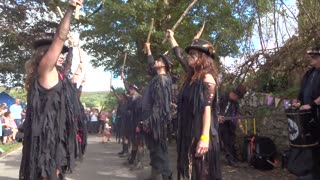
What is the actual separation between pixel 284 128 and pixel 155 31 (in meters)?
7.04

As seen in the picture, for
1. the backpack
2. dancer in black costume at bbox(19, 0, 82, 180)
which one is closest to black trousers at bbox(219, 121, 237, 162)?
the backpack

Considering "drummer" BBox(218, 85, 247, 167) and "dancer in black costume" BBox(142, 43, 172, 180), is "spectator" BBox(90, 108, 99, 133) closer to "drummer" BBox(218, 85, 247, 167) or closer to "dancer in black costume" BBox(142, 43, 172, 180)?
"drummer" BBox(218, 85, 247, 167)

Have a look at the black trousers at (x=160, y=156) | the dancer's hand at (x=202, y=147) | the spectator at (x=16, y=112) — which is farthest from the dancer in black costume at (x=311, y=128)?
the spectator at (x=16, y=112)

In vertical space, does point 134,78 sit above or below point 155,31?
below

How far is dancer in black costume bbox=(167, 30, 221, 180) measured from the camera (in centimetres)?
411

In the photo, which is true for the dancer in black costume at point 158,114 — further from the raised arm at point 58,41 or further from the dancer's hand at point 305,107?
the raised arm at point 58,41

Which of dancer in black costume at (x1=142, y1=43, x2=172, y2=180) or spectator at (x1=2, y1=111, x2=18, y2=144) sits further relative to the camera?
spectator at (x1=2, y1=111, x2=18, y2=144)

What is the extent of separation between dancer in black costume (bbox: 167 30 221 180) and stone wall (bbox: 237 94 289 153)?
4455mm

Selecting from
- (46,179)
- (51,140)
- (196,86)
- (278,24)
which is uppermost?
(278,24)

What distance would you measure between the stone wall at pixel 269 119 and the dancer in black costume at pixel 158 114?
2880 millimetres

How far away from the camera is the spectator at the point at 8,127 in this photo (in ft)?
50.7

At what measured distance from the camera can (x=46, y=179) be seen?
382 centimetres

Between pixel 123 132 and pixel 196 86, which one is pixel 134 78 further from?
pixel 196 86

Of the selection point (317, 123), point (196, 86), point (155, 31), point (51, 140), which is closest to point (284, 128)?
point (317, 123)
